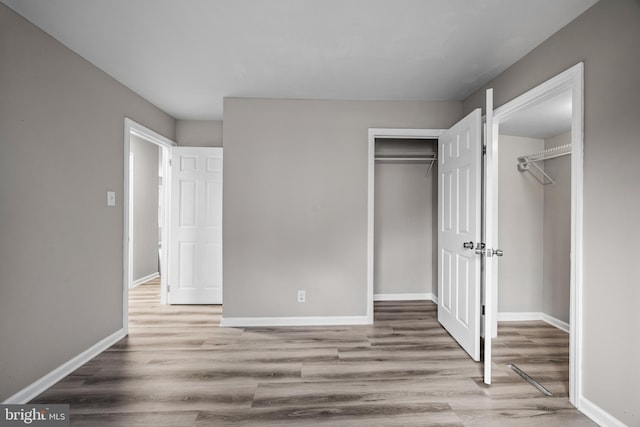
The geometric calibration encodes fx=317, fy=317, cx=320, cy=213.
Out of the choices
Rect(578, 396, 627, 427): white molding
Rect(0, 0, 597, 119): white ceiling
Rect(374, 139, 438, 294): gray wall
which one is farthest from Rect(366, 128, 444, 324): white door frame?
Rect(578, 396, 627, 427): white molding

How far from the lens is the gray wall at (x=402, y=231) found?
449 centimetres

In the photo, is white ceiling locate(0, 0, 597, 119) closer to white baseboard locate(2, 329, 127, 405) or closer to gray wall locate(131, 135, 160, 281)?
white baseboard locate(2, 329, 127, 405)

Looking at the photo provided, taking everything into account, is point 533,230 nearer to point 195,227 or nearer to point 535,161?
point 535,161

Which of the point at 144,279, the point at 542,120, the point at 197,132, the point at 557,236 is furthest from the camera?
the point at 144,279

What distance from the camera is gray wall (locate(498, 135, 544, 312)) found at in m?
3.75

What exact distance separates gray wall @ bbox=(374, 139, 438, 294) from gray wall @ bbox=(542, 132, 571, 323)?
1317 mm

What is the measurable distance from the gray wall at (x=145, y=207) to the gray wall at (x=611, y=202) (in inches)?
228

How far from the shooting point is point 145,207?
565 centimetres

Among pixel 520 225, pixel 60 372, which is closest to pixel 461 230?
pixel 520 225

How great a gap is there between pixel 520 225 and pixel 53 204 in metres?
4.59

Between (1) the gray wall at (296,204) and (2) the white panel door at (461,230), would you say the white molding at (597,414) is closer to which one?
(2) the white panel door at (461,230)

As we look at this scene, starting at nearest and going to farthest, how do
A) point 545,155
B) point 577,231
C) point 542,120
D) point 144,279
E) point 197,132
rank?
1. point 577,231
2. point 542,120
3. point 545,155
4. point 197,132
5. point 144,279

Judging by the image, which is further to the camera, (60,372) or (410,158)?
(410,158)

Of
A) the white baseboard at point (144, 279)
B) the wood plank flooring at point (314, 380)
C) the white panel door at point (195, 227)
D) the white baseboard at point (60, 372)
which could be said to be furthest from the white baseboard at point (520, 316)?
the white baseboard at point (144, 279)
